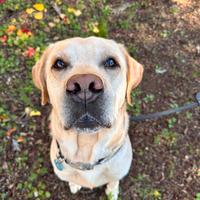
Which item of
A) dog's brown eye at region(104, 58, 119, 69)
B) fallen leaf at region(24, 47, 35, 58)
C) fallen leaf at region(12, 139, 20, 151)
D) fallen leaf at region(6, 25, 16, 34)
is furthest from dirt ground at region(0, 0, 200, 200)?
dog's brown eye at region(104, 58, 119, 69)

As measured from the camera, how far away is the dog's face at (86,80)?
2.54m

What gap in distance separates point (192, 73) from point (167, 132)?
2.60 ft

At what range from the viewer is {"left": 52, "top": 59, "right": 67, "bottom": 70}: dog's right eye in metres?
2.89

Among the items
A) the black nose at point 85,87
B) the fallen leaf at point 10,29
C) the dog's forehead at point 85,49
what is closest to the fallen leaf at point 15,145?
the fallen leaf at point 10,29

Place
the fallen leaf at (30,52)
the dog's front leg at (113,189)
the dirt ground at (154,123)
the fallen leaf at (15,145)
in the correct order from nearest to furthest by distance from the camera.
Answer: the dog's front leg at (113,189), the dirt ground at (154,123), the fallen leaf at (15,145), the fallen leaf at (30,52)

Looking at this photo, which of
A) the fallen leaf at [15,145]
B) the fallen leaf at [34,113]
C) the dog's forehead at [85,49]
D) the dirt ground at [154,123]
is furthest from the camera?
the fallen leaf at [34,113]

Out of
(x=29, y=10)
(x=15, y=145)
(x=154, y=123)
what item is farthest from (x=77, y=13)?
(x=15, y=145)

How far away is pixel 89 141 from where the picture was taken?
3174 millimetres

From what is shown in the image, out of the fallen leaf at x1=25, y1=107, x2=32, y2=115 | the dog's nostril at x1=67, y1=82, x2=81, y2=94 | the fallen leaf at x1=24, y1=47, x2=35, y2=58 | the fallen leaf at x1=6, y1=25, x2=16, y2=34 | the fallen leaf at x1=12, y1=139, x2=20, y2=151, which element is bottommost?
the fallen leaf at x1=12, y1=139, x2=20, y2=151

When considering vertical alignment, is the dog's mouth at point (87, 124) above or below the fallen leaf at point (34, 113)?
above

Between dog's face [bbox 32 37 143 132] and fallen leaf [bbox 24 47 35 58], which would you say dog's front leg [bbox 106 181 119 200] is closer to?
dog's face [bbox 32 37 143 132]

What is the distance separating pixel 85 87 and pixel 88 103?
153 mm

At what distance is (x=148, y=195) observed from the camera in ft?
13.4

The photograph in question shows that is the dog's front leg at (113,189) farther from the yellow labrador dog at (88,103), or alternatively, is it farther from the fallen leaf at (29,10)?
the fallen leaf at (29,10)
